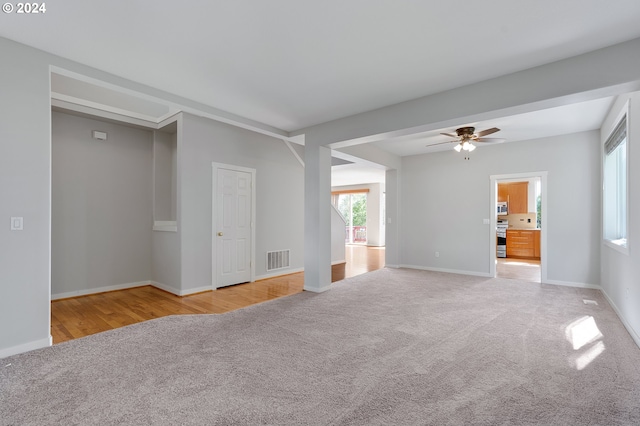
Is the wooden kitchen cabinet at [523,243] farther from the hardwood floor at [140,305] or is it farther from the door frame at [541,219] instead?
the hardwood floor at [140,305]

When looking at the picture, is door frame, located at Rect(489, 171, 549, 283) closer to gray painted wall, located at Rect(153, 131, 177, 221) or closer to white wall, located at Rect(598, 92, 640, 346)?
white wall, located at Rect(598, 92, 640, 346)

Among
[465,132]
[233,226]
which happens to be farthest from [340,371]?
[465,132]

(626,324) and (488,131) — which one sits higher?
(488,131)

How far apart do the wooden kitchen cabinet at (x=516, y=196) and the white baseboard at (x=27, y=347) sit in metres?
10.5

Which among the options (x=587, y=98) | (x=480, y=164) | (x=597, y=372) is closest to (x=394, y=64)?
(x=587, y=98)

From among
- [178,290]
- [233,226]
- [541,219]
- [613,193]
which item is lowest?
[178,290]

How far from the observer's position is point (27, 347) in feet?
8.63

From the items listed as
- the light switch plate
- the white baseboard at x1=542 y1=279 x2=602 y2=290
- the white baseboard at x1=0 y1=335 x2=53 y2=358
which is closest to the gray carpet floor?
the white baseboard at x1=0 y1=335 x2=53 y2=358

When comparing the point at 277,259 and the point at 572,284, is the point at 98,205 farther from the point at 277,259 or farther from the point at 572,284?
the point at 572,284

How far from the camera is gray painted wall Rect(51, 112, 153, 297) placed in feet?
14.6

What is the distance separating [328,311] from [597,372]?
8.34ft

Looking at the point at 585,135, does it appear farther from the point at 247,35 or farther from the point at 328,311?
the point at 247,35

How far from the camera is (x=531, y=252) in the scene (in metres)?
8.47

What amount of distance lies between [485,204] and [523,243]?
11.6ft
